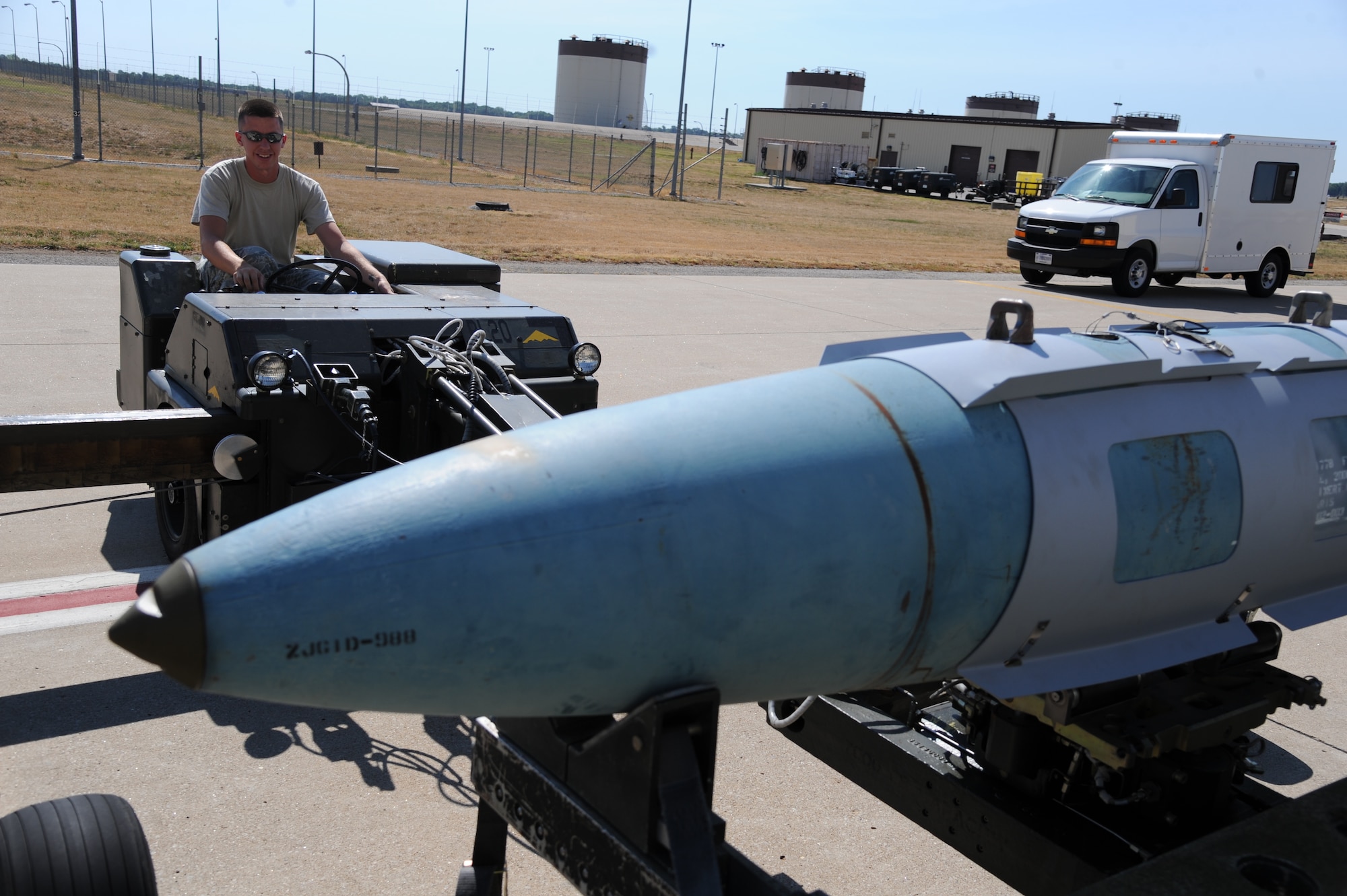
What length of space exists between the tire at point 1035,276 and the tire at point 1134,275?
57.4 inches

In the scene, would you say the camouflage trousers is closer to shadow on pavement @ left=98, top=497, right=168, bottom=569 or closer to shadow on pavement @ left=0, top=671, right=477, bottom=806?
shadow on pavement @ left=98, top=497, right=168, bottom=569

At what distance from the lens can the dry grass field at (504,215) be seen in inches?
699

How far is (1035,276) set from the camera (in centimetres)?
1983

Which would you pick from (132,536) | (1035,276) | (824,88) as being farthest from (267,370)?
(824,88)

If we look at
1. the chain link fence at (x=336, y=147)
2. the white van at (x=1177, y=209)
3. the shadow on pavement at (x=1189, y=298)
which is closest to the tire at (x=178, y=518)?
the shadow on pavement at (x=1189, y=298)

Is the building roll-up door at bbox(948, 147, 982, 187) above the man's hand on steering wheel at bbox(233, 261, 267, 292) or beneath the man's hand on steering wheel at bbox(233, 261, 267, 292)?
above

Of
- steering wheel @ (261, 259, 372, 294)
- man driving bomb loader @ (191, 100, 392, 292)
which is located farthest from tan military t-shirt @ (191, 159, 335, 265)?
steering wheel @ (261, 259, 372, 294)

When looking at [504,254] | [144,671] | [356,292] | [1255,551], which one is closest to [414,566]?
[1255,551]

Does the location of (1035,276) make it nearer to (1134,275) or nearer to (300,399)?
(1134,275)

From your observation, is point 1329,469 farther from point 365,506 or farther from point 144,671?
point 144,671

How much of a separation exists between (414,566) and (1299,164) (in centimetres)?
2076

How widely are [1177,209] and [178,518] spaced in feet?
55.1

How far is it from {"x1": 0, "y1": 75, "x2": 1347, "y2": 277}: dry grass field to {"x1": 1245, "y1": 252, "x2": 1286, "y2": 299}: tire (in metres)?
4.33

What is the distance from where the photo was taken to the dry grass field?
17.8 metres
